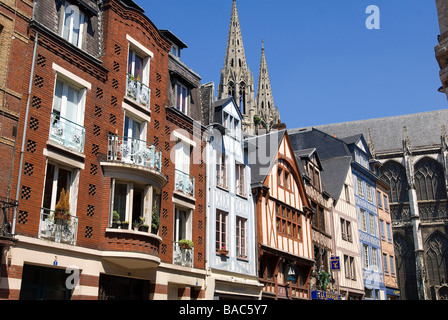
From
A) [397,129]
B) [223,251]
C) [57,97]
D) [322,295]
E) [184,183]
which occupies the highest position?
[397,129]

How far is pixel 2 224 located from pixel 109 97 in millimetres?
5513

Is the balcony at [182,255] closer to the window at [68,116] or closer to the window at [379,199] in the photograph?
the window at [68,116]

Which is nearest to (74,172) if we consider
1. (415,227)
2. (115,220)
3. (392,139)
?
(115,220)

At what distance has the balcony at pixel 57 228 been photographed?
12344 millimetres

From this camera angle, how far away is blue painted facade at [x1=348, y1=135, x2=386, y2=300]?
1288 inches

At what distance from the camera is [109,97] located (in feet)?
50.3

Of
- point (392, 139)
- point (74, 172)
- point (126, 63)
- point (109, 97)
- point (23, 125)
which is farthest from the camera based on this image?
point (392, 139)

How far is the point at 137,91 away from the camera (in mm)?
16688

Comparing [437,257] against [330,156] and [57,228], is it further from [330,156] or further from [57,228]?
[57,228]

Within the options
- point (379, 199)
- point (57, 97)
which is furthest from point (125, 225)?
point (379, 199)

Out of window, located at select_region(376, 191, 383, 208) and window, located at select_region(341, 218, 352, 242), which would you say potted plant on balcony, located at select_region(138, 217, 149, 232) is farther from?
window, located at select_region(376, 191, 383, 208)

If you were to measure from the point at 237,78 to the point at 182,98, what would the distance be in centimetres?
7733

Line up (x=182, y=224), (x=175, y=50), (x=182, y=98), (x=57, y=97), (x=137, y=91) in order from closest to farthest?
(x=57, y=97), (x=137, y=91), (x=182, y=224), (x=182, y=98), (x=175, y=50)
